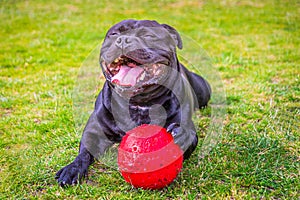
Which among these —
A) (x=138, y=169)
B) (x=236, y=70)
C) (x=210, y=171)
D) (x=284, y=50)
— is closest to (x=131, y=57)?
(x=138, y=169)

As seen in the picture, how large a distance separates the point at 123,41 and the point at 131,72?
10.1 inches

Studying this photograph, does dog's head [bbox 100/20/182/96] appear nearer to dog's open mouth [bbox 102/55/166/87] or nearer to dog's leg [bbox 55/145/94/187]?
dog's open mouth [bbox 102/55/166/87]

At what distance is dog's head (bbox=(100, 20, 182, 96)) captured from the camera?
3111 millimetres

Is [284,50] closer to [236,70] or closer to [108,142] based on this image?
[236,70]

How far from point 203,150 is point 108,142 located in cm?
88

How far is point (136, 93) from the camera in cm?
320

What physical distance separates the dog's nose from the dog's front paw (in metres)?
1.02

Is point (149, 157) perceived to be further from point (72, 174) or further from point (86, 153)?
point (86, 153)

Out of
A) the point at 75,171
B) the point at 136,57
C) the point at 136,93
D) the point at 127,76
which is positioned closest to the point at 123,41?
Answer: the point at 136,57

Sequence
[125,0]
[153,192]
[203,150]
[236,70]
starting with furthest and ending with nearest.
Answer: [125,0] < [236,70] < [203,150] < [153,192]

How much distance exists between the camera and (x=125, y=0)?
1228cm

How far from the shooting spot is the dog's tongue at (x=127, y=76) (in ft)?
10.2

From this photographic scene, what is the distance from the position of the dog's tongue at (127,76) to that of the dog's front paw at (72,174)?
756 mm

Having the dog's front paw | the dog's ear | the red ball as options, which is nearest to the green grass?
the dog's front paw
